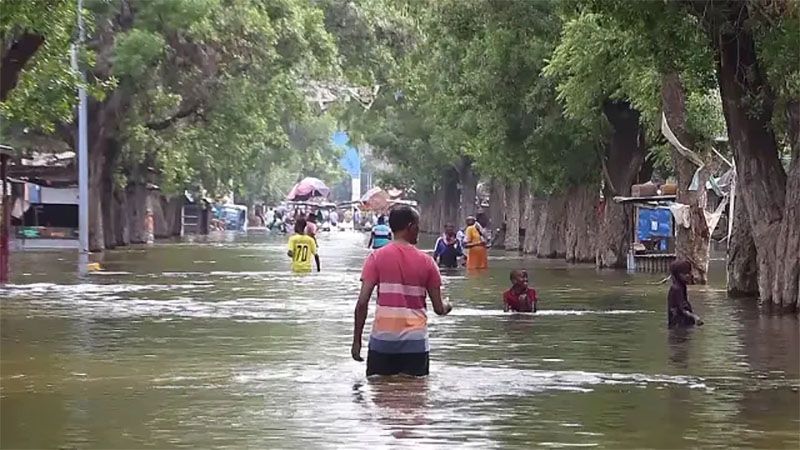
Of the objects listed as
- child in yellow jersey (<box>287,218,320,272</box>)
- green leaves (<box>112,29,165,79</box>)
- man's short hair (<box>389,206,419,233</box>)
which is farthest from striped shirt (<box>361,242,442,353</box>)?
green leaves (<box>112,29,165,79</box>)

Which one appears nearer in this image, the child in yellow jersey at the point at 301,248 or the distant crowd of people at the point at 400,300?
the distant crowd of people at the point at 400,300

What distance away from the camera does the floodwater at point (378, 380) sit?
1020cm

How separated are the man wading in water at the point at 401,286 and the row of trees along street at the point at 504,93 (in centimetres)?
844

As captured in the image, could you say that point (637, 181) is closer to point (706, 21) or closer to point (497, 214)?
point (706, 21)

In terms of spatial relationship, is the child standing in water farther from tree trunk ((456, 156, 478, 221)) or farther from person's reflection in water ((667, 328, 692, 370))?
tree trunk ((456, 156, 478, 221))

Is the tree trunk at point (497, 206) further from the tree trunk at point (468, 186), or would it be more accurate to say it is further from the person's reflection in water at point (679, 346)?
the person's reflection in water at point (679, 346)

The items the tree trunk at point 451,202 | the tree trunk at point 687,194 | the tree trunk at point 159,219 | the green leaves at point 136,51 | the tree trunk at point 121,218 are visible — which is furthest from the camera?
the tree trunk at point 159,219

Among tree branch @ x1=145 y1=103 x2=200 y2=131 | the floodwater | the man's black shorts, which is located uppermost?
tree branch @ x1=145 y1=103 x2=200 y2=131

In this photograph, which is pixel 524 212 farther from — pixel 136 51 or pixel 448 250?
pixel 136 51

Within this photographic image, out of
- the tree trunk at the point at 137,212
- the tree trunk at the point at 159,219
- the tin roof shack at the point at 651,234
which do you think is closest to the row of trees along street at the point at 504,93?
the tree trunk at the point at 137,212

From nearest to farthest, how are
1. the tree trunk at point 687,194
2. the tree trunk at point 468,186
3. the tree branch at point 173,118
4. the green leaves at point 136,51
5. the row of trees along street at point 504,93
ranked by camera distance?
the row of trees along street at point 504,93, the tree trunk at point 687,194, the green leaves at point 136,51, the tree branch at point 173,118, the tree trunk at point 468,186

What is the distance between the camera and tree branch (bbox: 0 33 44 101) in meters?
22.6

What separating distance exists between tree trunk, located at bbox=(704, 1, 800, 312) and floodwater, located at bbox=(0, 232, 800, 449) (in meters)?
0.75

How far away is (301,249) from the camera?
3033 centimetres
